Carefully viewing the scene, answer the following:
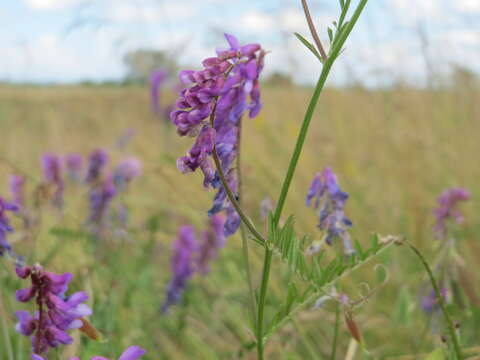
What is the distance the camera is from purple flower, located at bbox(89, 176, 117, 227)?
7.14 ft

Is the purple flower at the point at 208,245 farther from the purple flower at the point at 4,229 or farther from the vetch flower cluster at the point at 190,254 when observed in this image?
the purple flower at the point at 4,229

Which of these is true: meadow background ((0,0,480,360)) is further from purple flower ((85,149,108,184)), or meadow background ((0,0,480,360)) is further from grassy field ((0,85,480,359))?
purple flower ((85,149,108,184))

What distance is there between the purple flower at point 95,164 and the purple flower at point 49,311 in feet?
5.11

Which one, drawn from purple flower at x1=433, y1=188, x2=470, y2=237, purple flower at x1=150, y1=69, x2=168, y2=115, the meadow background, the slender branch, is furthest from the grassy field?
purple flower at x1=150, y1=69, x2=168, y2=115

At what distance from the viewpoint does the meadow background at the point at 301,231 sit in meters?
1.63

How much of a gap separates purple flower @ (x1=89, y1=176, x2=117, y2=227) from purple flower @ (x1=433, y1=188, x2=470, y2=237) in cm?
122

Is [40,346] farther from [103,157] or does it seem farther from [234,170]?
[103,157]

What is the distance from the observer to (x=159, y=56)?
3615mm

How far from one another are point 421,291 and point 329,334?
0.45m

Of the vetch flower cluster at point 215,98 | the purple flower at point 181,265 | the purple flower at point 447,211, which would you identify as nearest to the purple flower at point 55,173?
the purple flower at point 181,265

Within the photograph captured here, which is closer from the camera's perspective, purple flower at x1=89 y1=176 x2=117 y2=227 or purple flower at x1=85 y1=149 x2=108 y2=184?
purple flower at x1=89 y1=176 x2=117 y2=227

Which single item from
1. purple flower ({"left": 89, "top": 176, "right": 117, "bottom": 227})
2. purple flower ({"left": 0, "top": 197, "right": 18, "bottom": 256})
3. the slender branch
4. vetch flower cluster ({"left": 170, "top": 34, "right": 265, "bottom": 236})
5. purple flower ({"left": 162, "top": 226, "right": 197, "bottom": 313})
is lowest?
purple flower ({"left": 162, "top": 226, "right": 197, "bottom": 313})

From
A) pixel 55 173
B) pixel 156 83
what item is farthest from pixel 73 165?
pixel 55 173

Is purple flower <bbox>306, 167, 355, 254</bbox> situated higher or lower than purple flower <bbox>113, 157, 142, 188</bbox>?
higher
